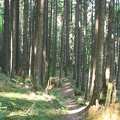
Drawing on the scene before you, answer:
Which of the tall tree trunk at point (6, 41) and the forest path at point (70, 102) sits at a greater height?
the tall tree trunk at point (6, 41)

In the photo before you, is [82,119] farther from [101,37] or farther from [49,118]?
[101,37]

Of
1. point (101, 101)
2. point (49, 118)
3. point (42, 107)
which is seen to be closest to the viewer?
point (49, 118)

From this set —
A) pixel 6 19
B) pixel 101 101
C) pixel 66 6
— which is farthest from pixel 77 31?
pixel 101 101

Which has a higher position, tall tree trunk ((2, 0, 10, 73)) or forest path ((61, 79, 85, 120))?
tall tree trunk ((2, 0, 10, 73))

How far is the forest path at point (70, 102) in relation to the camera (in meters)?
11.7

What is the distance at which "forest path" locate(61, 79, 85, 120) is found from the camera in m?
11.7

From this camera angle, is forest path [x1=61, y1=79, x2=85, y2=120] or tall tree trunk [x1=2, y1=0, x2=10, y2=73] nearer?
forest path [x1=61, y1=79, x2=85, y2=120]

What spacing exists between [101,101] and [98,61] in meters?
2.39

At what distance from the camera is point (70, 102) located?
18344 millimetres

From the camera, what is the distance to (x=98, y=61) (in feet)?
38.5

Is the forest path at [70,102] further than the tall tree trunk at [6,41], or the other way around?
the tall tree trunk at [6,41]

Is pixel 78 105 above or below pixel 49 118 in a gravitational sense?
below

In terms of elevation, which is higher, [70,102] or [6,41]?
[6,41]

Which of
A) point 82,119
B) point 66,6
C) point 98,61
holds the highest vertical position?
point 66,6
